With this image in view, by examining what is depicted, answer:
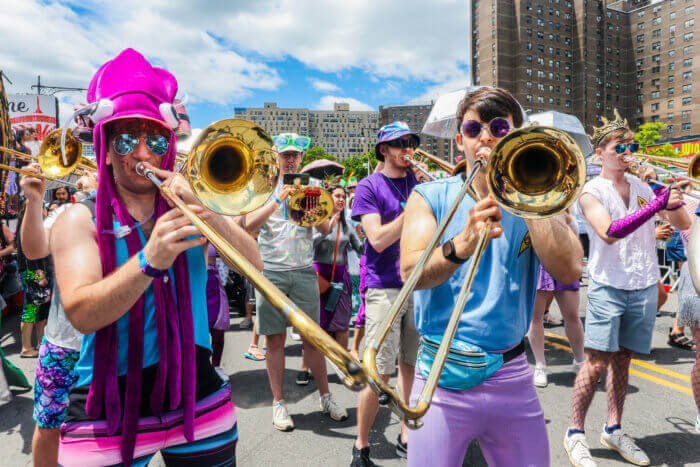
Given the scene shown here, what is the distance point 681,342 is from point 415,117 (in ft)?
514

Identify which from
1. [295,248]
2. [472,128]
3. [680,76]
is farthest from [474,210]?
[680,76]

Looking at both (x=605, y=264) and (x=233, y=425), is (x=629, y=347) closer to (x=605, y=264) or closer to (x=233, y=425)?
(x=605, y=264)

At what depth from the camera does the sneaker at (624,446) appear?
2.80 m

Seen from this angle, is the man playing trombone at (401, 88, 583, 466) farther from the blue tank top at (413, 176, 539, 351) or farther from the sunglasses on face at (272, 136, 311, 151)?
the sunglasses on face at (272, 136, 311, 151)

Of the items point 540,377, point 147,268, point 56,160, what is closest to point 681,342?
point 540,377

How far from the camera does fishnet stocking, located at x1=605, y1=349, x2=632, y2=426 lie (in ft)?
9.62

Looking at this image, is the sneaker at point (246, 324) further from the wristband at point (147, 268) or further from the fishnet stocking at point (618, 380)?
the wristband at point (147, 268)

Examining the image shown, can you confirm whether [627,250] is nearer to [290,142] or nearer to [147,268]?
[290,142]

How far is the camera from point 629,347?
290cm

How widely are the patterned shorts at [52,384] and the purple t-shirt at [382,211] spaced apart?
6.13 feet

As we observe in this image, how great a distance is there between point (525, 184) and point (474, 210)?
0.25 m

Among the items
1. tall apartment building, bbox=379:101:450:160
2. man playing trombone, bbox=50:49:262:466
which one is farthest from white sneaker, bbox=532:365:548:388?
tall apartment building, bbox=379:101:450:160

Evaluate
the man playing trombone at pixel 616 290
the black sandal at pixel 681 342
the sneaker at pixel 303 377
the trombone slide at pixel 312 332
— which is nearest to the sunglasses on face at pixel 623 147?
the man playing trombone at pixel 616 290

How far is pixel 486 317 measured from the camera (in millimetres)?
1581
